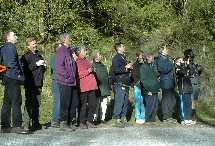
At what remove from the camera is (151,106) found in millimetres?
14750

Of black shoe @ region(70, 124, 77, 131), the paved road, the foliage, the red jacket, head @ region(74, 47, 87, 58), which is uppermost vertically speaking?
the foliage

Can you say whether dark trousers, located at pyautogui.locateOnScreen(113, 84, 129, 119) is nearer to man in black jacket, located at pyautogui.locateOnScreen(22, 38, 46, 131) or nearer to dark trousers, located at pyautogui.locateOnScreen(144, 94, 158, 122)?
dark trousers, located at pyautogui.locateOnScreen(144, 94, 158, 122)

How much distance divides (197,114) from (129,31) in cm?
989

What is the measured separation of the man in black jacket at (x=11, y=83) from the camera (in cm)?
1160

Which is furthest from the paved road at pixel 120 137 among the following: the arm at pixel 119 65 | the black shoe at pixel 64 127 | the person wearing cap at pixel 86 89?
the arm at pixel 119 65

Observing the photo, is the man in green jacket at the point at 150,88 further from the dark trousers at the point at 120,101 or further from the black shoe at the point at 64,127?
the black shoe at the point at 64,127

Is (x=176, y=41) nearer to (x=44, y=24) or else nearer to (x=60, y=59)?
(x=44, y=24)

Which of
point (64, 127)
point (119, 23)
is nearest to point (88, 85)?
point (64, 127)

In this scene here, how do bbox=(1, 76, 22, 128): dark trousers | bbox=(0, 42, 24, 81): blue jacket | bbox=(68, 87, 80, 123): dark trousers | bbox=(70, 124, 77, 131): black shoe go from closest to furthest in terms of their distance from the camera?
bbox=(0, 42, 24, 81): blue jacket, bbox=(1, 76, 22, 128): dark trousers, bbox=(70, 124, 77, 131): black shoe, bbox=(68, 87, 80, 123): dark trousers

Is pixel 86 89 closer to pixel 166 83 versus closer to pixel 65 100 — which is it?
pixel 65 100

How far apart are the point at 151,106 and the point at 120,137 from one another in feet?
10.2

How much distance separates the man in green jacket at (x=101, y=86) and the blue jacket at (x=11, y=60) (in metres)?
3.08

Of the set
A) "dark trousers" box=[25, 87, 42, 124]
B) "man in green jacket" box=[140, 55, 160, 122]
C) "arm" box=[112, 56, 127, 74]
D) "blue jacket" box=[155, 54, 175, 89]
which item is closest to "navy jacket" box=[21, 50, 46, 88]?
"dark trousers" box=[25, 87, 42, 124]

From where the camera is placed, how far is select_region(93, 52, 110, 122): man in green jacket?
14445mm
